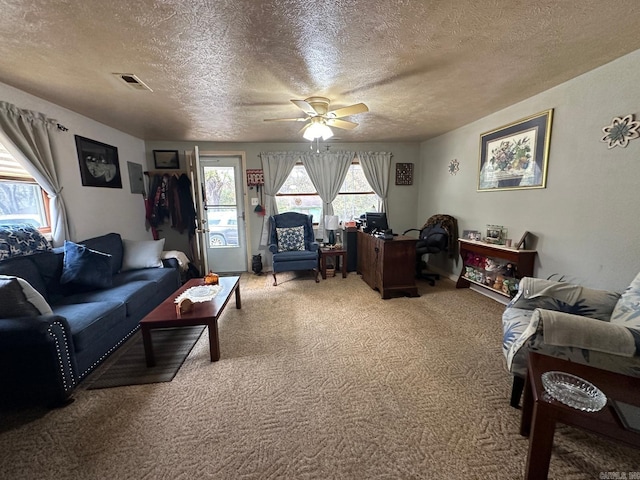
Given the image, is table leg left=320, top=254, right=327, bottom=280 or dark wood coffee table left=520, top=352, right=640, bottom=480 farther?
table leg left=320, top=254, right=327, bottom=280

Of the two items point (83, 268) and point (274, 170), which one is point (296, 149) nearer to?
point (274, 170)

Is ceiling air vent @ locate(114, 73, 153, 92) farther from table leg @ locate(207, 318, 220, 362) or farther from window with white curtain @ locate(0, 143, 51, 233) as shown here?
table leg @ locate(207, 318, 220, 362)

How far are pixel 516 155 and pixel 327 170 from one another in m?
2.66

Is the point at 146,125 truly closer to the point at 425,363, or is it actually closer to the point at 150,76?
the point at 150,76

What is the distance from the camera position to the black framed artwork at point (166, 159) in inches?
167

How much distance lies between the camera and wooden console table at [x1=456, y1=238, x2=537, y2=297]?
2703 mm

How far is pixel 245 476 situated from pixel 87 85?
10.1ft

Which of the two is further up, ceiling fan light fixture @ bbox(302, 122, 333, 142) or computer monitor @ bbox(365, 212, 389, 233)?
ceiling fan light fixture @ bbox(302, 122, 333, 142)

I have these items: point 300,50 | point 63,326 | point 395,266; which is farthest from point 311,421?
point 300,50

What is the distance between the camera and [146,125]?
10.9 ft

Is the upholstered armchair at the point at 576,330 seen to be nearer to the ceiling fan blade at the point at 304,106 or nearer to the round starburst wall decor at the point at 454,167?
the ceiling fan blade at the point at 304,106

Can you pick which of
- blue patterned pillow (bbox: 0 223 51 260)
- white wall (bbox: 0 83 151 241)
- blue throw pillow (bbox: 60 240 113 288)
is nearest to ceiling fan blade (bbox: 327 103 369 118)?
blue throw pillow (bbox: 60 240 113 288)

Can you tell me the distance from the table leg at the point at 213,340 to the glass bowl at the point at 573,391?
2.03 metres

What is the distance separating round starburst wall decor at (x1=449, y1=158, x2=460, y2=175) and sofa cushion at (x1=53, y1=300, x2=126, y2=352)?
4393 mm
